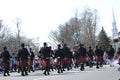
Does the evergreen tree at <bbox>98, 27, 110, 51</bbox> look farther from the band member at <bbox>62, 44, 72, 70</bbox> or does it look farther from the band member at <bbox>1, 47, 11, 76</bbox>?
the band member at <bbox>1, 47, 11, 76</bbox>

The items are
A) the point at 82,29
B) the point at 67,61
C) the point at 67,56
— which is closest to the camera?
the point at 67,56

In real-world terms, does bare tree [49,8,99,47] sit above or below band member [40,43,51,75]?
above

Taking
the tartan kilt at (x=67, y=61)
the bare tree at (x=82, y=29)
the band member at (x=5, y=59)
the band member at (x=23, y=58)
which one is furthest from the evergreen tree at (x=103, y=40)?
the band member at (x=23, y=58)

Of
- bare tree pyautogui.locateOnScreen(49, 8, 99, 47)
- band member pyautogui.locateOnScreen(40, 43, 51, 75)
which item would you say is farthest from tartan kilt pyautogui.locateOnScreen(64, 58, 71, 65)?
bare tree pyautogui.locateOnScreen(49, 8, 99, 47)

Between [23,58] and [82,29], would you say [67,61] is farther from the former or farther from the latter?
[82,29]

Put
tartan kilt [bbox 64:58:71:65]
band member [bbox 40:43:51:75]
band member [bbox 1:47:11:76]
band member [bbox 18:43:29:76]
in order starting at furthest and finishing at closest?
tartan kilt [bbox 64:58:71:65] → band member [bbox 1:47:11:76] → band member [bbox 18:43:29:76] → band member [bbox 40:43:51:75]

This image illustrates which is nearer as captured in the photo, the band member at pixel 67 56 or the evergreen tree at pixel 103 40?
the band member at pixel 67 56

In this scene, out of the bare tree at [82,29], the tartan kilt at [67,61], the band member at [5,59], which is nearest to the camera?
the band member at [5,59]

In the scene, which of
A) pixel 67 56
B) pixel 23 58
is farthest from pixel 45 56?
pixel 67 56

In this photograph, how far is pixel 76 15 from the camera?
98812mm

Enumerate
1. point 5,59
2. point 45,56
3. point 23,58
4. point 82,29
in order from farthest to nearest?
point 82,29, point 5,59, point 23,58, point 45,56

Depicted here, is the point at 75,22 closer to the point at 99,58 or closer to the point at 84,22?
the point at 84,22

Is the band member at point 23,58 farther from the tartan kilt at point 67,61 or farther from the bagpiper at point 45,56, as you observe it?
the tartan kilt at point 67,61

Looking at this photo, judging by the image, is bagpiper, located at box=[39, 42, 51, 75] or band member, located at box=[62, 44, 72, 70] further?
band member, located at box=[62, 44, 72, 70]
